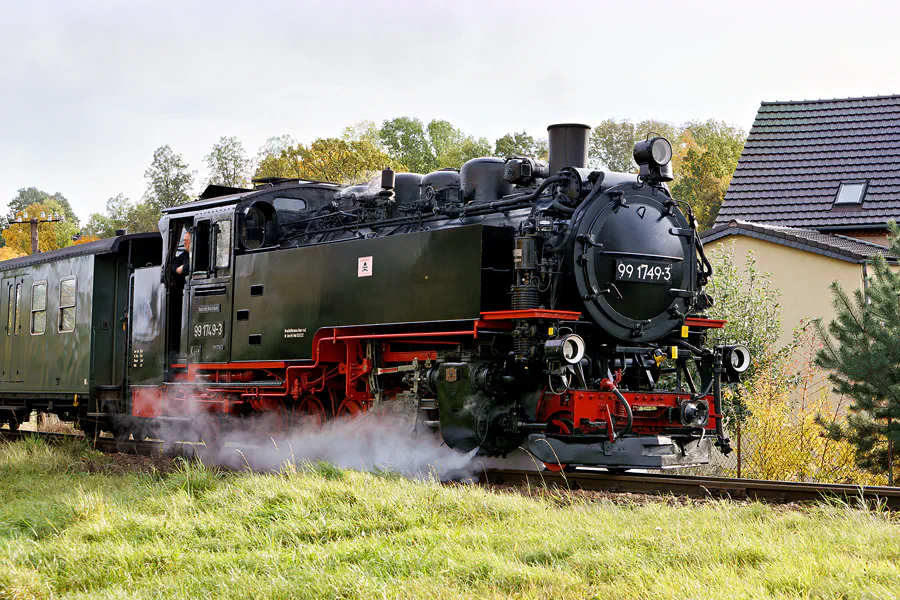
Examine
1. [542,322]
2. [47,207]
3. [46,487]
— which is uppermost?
[47,207]

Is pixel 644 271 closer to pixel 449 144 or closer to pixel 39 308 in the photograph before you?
pixel 39 308

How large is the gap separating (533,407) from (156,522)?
3474mm

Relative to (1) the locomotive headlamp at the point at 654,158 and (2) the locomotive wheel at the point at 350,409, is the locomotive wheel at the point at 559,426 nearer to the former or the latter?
(2) the locomotive wheel at the point at 350,409

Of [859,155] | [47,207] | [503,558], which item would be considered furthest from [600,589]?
[47,207]

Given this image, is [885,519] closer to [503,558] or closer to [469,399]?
[503,558]

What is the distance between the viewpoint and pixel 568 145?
927 centimetres

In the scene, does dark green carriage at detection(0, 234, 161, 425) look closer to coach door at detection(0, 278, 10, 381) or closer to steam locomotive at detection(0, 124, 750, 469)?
coach door at detection(0, 278, 10, 381)

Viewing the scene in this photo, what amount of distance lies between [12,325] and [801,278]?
13.3 meters

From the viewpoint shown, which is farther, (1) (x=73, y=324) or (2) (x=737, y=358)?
(1) (x=73, y=324)

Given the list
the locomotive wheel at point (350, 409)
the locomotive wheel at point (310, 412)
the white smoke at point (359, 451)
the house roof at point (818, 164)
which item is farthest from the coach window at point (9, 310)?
the house roof at point (818, 164)

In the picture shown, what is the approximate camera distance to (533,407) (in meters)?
8.30

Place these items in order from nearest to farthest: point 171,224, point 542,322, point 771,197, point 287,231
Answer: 1. point 542,322
2. point 287,231
3. point 171,224
4. point 771,197

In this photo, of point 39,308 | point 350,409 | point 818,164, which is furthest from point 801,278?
point 39,308

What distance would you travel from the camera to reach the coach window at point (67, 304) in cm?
1388
